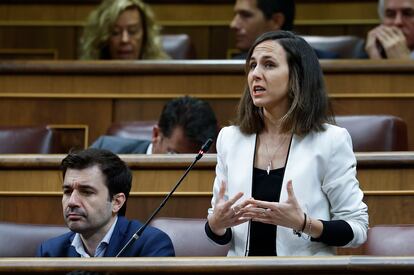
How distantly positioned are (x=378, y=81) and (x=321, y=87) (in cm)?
51

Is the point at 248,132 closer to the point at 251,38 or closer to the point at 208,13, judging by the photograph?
the point at 251,38

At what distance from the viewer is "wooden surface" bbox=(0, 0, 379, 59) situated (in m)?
2.11

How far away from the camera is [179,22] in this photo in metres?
2.14

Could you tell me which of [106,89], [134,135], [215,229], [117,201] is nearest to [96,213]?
[117,201]

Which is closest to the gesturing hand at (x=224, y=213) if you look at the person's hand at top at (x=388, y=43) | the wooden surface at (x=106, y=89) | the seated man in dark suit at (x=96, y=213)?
the seated man in dark suit at (x=96, y=213)

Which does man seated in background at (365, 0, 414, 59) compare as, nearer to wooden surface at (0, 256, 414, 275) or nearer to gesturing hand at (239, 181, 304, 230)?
gesturing hand at (239, 181, 304, 230)

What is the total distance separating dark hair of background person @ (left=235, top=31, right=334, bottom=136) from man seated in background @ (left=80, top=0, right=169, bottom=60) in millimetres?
691

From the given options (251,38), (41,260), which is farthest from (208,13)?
(41,260)

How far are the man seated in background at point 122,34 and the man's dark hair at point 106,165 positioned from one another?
640 millimetres

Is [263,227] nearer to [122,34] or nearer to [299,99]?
[299,99]

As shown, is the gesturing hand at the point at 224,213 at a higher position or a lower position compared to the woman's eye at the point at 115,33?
lower

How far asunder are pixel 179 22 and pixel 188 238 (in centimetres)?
101

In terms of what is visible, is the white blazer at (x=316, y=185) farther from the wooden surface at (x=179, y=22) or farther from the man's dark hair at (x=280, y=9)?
the wooden surface at (x=179, y=22)

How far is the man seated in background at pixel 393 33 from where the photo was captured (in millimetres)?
1741
